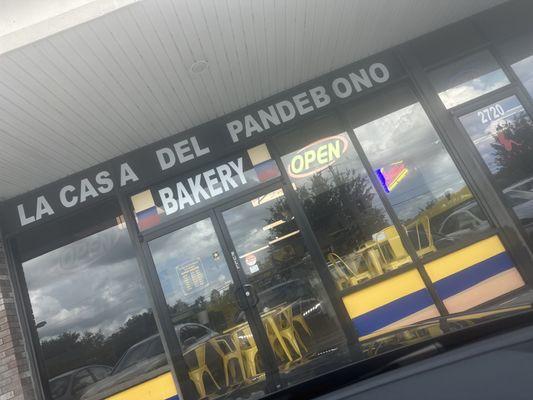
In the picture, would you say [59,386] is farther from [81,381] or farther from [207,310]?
[207,310]

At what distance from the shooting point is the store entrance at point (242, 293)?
5.23 metres

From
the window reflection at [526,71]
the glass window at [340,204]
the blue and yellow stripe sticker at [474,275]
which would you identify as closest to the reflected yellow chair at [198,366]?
the glass window at [340,204]

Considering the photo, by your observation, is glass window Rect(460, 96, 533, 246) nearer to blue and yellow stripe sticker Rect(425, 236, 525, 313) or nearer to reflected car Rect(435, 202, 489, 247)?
reflected car Rect(435, 202, 489, 247)

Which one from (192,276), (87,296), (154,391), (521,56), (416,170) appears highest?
(521,56)

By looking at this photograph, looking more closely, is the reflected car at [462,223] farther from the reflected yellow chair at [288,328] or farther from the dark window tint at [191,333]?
the dark window tint at [191,333]

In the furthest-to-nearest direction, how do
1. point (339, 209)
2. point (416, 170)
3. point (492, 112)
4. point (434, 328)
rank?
point (492, 112)
point (416, 170)
point (339, 209)
point (434, 328)

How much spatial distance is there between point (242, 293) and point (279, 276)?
548 millimetres

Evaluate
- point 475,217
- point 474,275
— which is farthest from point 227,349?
point 475,217

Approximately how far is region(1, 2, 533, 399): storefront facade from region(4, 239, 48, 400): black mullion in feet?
0.06

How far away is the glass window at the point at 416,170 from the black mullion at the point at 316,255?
49.0 inches

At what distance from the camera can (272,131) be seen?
19.3ft

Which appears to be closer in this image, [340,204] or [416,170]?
[340,204]

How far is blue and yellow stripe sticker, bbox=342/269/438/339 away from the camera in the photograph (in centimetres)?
526

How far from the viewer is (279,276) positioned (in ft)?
17.9
